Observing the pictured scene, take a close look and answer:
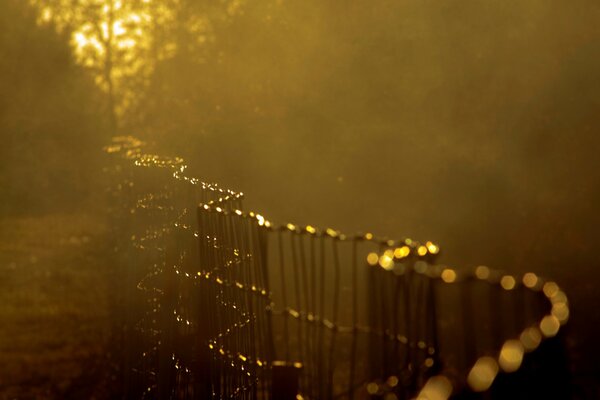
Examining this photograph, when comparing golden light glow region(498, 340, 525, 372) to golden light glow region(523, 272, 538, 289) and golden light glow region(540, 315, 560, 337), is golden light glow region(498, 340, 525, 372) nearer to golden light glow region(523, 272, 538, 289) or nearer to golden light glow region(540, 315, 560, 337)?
golden light glow region(540, 315, 560, 337)

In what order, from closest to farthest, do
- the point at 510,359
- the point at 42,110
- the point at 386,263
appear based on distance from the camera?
the point at 510,359, the point at 386,263, the point at 42,110

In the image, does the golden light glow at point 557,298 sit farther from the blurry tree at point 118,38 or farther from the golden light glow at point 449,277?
the blurry tree at point 118,38

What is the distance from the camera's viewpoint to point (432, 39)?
51.2 feet

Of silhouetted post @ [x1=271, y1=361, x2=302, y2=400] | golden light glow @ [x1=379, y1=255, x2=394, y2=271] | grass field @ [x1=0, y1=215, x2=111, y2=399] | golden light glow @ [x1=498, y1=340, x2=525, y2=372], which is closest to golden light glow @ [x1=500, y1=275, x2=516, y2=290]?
golden light glow @ [x1=498, y1=340, x2=525, y2=372]

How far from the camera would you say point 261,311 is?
4.49 metres

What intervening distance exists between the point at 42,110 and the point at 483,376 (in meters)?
26.5

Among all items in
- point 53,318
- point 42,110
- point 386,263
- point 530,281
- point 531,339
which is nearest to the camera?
point 531,339

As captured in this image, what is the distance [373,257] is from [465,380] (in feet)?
2.65

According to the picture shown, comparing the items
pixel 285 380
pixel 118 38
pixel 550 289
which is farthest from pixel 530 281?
pixel 118 38

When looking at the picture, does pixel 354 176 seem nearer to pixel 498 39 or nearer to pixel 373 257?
A: pixel 498 39

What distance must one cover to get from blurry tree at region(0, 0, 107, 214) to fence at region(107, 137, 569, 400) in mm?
19728

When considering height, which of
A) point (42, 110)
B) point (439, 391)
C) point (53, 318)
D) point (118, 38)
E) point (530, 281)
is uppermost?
point (118, 38)

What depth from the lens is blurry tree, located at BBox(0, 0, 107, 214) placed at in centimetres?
2555

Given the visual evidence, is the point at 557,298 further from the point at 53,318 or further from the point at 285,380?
the point at 53,318
